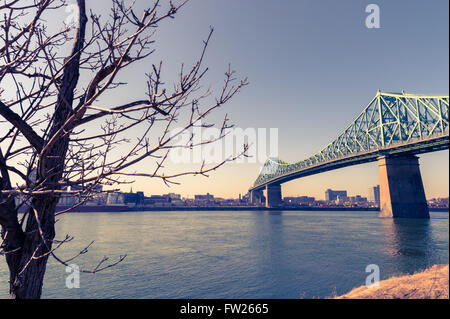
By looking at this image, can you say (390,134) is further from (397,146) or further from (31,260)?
(31,260)

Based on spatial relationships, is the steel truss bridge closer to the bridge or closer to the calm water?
the bridge

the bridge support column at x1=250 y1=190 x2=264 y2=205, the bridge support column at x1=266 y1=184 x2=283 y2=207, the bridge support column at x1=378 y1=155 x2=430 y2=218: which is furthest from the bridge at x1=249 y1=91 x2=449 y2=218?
the bridge support column at x1=250 y1=190 x2=264 y2=205

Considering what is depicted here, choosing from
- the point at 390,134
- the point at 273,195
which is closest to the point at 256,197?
the point at 273,195

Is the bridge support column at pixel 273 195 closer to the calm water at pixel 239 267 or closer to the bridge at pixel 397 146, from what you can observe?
the bridge at pixel 397 146

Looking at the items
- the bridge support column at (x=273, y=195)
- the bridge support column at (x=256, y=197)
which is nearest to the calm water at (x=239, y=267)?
the bridge support column at (x=273, y=195)

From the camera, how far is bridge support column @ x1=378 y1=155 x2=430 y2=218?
50125mm

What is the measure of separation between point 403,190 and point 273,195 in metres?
61.1
